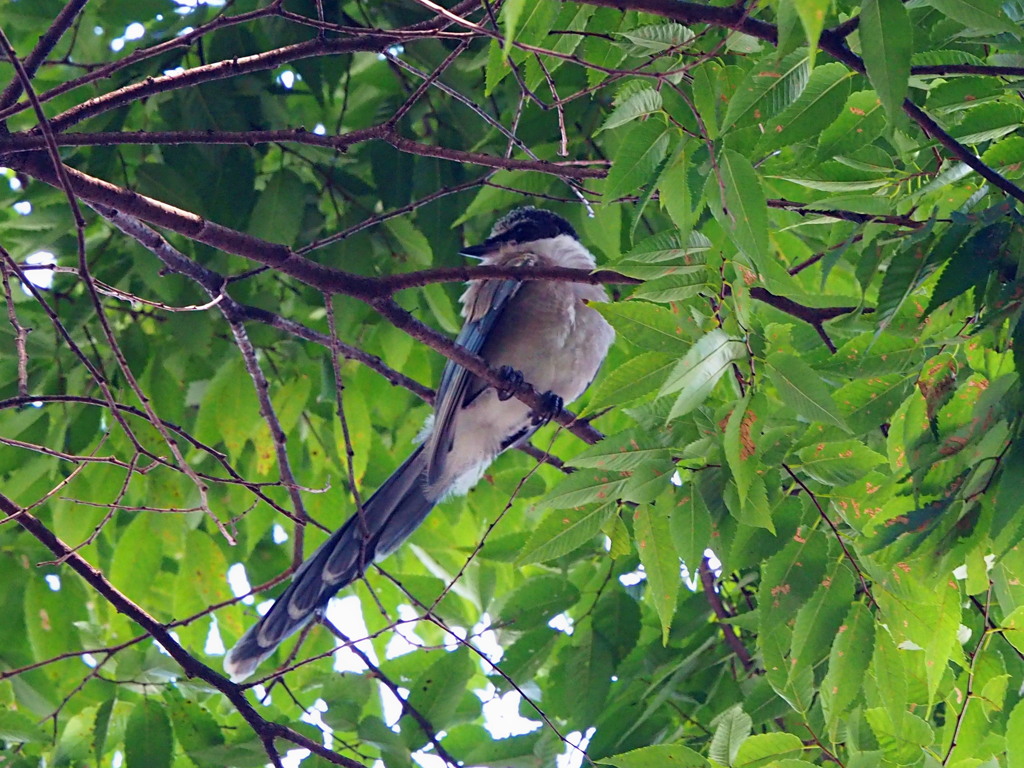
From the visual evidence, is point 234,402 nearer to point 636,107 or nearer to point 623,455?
point 623,455

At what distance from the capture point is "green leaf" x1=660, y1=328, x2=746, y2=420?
177 cm

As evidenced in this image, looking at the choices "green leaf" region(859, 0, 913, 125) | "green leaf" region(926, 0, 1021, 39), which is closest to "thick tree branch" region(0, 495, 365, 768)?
"green leaf" region(859, 0, 913, 125)

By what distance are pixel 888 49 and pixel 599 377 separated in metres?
3.21

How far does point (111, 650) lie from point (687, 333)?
176cm

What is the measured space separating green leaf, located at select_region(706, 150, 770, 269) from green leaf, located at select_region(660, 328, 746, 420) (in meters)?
0.15

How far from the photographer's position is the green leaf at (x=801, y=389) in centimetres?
182

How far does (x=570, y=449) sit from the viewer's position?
4332 mm

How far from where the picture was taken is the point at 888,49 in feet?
5.21

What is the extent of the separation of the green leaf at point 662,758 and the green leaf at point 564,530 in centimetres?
45

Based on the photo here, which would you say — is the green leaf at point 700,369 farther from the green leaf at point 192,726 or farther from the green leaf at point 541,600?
the green leaf at point 192,726

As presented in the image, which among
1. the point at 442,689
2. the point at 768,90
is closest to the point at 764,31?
the point at 768,90

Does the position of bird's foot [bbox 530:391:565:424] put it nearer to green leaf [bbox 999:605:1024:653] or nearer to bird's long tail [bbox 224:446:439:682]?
bird's long tail [bbox 224:446:439:682]

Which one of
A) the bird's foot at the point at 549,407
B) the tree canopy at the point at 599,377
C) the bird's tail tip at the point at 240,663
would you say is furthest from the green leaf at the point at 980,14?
the bird's tail tip at the point at 240,663

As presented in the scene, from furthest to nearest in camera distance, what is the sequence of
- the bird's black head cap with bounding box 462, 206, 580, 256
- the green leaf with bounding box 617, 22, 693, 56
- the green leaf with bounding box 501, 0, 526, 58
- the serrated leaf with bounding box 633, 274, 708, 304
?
the bird's black head cap with bounding box 462, 206, 580, 256
the serrated leaf with bounding box 633, 274, 708, 304
the green leaf with bounding box 617, 22, 693, 56
the green leaf with bounding box 501, 0, 526, 58
